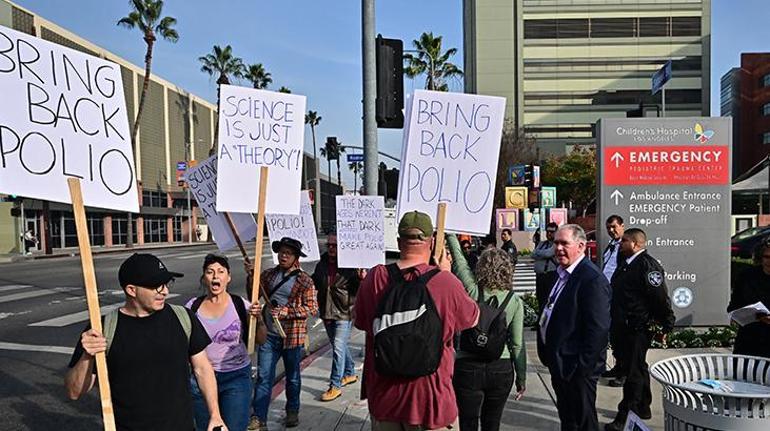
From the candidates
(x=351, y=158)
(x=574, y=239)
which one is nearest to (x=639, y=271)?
(x=574, y=239)

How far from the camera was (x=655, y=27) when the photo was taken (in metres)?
68.2

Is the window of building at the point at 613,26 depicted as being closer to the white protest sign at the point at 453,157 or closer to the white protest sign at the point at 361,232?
the white protest sign at the point at 361,232

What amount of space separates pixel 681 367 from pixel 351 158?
46.4 feet

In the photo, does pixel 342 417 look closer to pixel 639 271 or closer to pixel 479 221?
pixel 479 221

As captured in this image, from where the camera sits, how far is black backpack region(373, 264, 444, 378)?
2895 millimetres

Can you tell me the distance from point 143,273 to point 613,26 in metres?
74.5

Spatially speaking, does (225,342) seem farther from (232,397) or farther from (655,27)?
(655,27)

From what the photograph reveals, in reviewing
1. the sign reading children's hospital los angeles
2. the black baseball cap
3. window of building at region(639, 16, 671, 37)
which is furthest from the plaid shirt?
window of building at region(639, 16, 671, 37)

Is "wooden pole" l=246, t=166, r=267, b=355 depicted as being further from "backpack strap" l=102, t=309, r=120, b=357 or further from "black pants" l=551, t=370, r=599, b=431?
"black pants" l=551, t=370, r=599, b=431

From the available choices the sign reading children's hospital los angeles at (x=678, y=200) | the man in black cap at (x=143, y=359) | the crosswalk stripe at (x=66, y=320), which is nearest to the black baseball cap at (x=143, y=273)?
the man in black cap at (x=143, y=359)

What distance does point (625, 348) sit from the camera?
5.34 m

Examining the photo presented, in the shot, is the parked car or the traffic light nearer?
the traffic light

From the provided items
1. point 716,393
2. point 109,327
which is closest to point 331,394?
point 109,327

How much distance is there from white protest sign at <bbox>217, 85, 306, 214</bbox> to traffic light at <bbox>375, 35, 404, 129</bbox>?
1.73m
